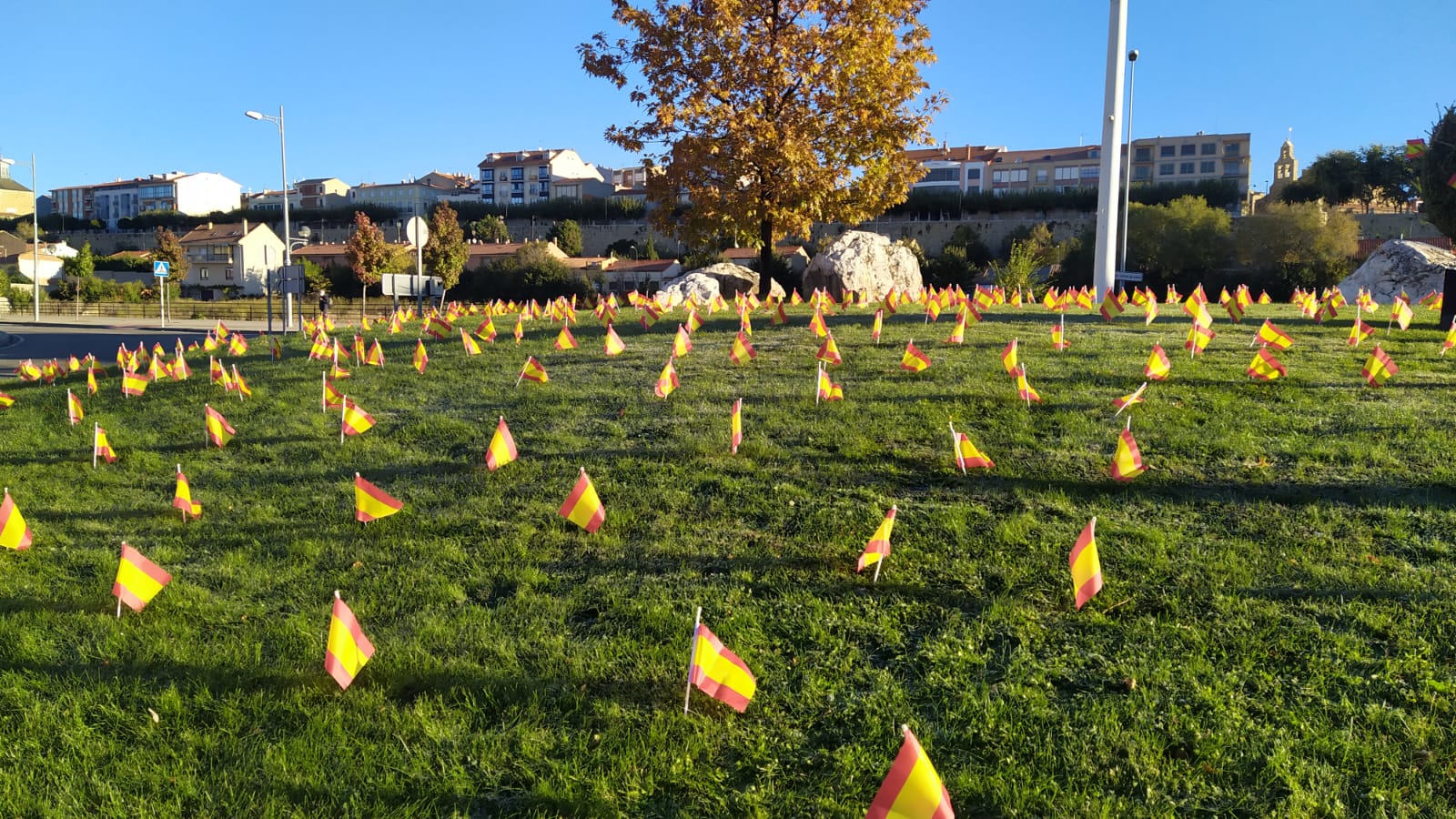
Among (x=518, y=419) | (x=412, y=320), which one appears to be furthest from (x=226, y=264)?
(x=518, y=419)

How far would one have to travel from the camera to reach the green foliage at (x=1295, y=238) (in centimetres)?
3750

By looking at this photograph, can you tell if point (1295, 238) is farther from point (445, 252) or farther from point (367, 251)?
point (367, 251)

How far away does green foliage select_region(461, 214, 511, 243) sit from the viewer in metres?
74.8

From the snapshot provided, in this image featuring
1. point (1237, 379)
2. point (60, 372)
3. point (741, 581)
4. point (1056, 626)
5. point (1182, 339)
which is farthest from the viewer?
point (60, 372)

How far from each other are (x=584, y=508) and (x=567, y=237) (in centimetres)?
6939

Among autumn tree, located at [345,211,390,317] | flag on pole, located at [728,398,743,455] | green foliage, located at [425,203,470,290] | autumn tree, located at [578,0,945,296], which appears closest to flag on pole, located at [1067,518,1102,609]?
flag on pole, located at [728,398,743,455]

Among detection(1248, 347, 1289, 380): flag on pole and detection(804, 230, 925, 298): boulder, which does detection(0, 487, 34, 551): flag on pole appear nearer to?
detection(1248, 347, 1289, 380): flag on pole

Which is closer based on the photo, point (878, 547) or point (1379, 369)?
point (878, 547)

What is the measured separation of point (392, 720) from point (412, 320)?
13.9 meters

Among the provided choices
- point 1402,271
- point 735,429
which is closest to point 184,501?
point 735,429

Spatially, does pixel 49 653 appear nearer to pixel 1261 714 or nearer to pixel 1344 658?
pixel 1261 714

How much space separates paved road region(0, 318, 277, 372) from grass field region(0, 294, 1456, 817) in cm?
1527

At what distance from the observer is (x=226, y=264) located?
3196 inches

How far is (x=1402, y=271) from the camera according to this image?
60.7 feet
